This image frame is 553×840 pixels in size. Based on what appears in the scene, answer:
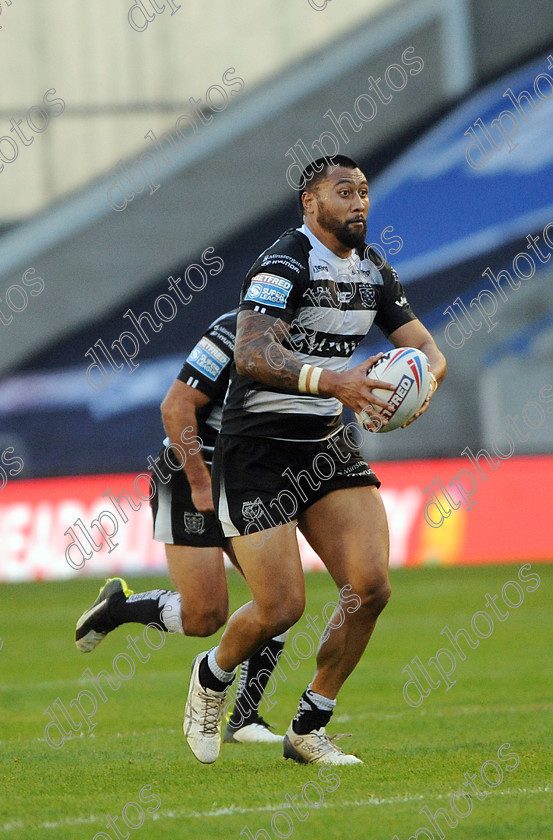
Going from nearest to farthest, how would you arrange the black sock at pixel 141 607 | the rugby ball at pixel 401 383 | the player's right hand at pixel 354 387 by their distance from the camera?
the player's right hand at pixel 354 387 < the rugby ball at pixel 401 383 < the black sock at pixel 141 607

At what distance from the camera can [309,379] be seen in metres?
5.07

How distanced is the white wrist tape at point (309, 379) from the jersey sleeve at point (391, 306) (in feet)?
2.87

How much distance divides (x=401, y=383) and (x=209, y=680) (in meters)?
1.72

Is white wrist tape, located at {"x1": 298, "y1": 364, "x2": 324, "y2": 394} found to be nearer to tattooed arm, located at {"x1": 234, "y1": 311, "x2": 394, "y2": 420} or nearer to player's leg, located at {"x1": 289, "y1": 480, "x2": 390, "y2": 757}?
tattooed arm, located at {"x1": 234, "y1": 311, "x2": 394, "y2": 420}

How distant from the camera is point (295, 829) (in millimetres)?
4391

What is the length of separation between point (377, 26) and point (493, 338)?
301 inches

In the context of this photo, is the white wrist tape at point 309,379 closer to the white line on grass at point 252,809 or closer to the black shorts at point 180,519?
the white line on grass at point 252,809

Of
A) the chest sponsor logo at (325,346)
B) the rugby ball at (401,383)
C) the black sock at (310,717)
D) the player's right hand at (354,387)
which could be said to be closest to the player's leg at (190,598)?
the black sock at (310,717)

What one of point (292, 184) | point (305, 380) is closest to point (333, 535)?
point (305, 380)

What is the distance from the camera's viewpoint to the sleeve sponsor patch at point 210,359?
675 cm

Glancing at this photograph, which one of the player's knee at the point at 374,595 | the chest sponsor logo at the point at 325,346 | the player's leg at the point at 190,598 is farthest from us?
the player's leg at the point at 190,598

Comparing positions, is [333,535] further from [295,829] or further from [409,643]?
[409,643]

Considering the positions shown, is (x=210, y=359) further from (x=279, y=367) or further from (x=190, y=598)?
(x=279, y=367)

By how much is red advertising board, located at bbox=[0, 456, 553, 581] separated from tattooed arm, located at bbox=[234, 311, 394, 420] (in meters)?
10.8
